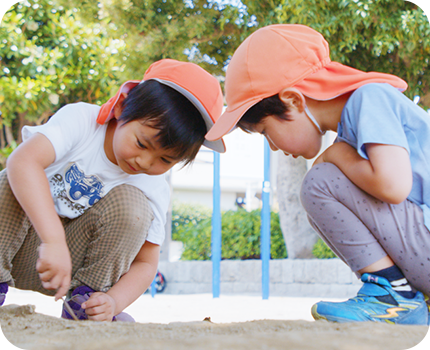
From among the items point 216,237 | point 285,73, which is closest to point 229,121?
point 285,73

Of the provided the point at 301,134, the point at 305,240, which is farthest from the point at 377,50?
the point at 301,134

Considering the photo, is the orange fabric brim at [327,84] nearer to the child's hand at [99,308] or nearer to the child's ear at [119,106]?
the child's ear at [119,106]

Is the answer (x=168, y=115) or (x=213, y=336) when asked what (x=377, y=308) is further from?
(x=168, y=115)

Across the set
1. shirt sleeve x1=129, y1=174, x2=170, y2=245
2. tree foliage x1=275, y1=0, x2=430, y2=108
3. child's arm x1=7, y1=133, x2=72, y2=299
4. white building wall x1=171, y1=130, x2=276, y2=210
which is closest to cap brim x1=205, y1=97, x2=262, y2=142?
shirt sleeve x1=129, y1=174, x2=170, y2=245

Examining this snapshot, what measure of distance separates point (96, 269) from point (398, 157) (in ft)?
3.25

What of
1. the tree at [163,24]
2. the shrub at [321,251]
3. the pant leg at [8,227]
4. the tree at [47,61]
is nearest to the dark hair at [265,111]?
the pant leg at [8,227]

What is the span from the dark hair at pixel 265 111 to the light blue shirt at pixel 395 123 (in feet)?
0.59

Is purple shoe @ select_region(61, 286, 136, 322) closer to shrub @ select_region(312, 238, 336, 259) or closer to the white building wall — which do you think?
shrub @ select_region(312, 238, 336, 259)

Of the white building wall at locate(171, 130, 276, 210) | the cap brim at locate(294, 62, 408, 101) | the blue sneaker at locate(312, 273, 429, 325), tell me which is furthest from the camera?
the white building wall at locate(171, 130, 276, 210)

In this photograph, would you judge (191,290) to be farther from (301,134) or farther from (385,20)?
(301,134)

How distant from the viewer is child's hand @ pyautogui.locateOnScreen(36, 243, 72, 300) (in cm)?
108

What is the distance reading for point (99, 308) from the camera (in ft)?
4.06

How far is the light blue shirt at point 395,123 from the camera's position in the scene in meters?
1.10

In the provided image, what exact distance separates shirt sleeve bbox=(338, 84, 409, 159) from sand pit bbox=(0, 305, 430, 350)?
0.46 meters
